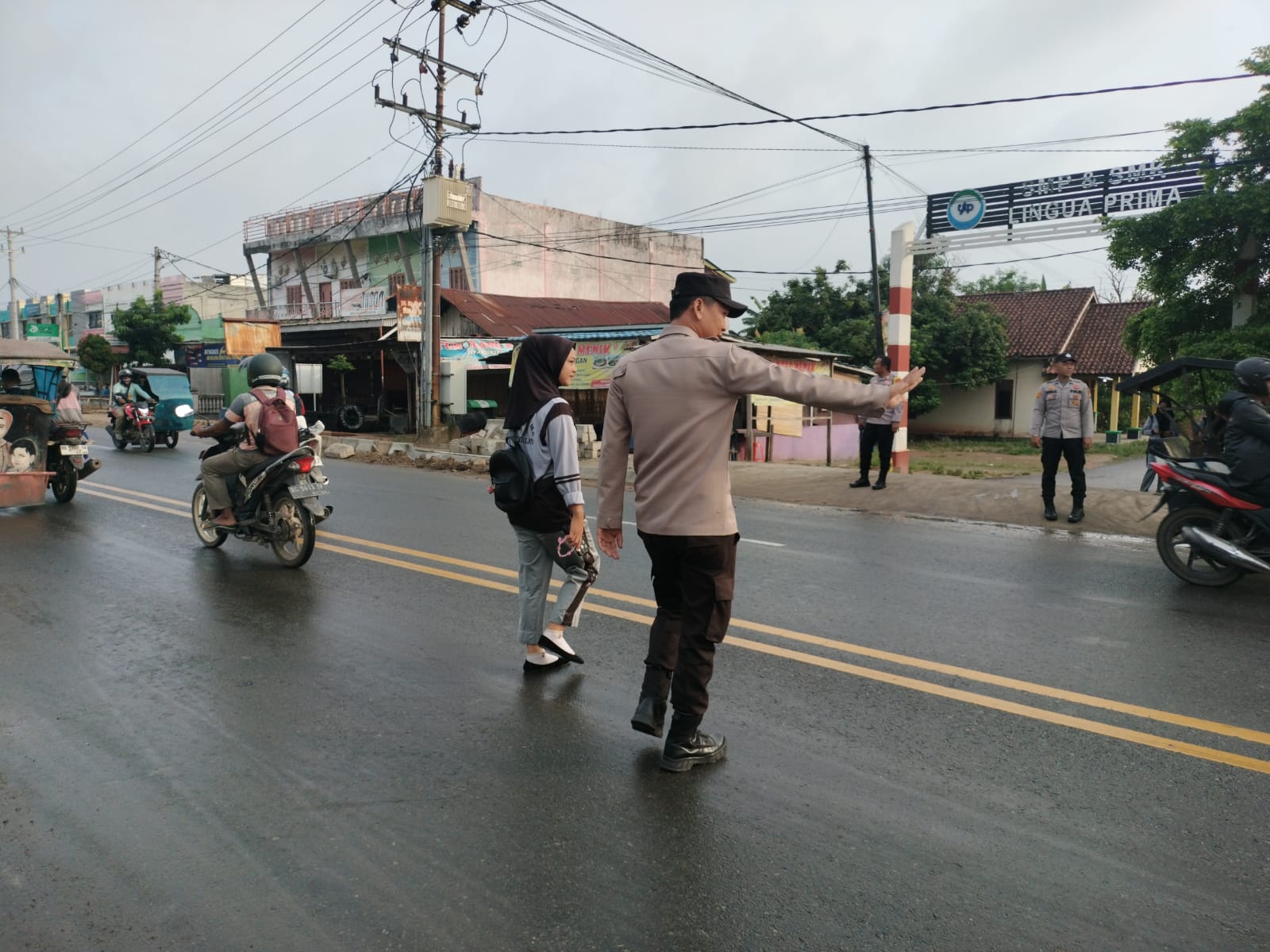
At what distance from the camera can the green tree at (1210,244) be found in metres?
13.9

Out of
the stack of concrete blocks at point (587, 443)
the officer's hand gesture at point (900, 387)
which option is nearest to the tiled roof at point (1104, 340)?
→ the stack of concrete blocks at point (587, 443)

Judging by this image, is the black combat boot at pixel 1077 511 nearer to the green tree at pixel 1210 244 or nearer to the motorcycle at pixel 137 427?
the green tree at pixel 1210 244

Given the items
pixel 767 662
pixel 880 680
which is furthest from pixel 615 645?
pixel 880 680

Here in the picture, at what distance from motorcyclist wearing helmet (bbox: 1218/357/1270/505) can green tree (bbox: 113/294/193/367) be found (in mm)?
39341

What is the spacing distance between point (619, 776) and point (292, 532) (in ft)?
15.2

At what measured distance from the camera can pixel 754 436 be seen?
20.7 meters

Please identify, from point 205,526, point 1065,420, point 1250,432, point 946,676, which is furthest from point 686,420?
point 1065,420

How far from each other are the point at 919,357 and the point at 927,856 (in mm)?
30831

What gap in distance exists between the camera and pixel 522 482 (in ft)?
14.6

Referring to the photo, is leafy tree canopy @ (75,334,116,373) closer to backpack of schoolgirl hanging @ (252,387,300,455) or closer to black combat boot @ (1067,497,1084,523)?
backpack of schoolgirl hanging @ (252,387,300,455)

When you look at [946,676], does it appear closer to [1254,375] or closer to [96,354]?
[1254,375]

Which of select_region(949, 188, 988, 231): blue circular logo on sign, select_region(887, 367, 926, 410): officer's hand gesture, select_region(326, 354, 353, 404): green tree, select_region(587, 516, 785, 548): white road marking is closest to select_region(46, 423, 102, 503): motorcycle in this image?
select_region(587, 516, 785, 548): white road marking

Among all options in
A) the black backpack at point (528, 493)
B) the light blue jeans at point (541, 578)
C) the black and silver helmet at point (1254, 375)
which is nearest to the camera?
the black backpack at point (528, 493)

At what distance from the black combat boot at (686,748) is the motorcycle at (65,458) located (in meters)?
9.87
